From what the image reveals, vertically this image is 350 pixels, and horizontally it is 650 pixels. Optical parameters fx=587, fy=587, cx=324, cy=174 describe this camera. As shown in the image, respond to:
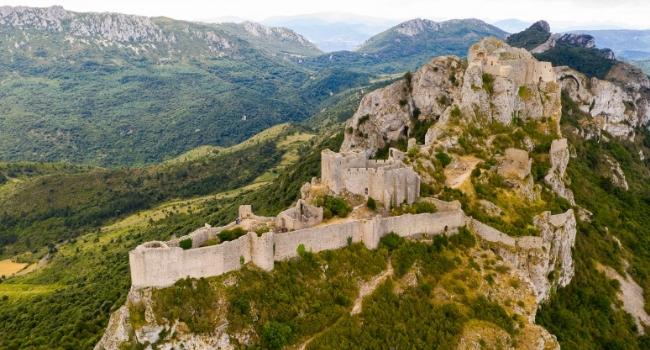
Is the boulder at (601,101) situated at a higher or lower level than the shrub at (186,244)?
lower

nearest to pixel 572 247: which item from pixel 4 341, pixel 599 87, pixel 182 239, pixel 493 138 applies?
pixel 493 138

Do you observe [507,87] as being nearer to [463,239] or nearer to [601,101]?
[463,239]

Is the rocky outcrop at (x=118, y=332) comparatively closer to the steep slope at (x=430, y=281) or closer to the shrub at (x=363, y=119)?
the steep slope at (x=430, y=281)

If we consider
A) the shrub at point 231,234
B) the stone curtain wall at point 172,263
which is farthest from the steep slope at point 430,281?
the shrub at point 231,234

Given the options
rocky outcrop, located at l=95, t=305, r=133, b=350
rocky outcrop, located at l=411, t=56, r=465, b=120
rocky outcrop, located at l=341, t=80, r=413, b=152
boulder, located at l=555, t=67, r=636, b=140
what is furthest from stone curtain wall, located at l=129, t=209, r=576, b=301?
boulder, located at l=555, t=67, r=636, b=140

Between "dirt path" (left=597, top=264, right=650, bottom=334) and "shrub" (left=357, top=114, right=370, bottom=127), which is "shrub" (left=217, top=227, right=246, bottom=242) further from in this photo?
"shrub" (left=357, top=114, right=370, bottom=127)

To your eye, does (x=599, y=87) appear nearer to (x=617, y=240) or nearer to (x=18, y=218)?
(x=617, y=240)

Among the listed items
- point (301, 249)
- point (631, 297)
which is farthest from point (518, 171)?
point (301, 249)
